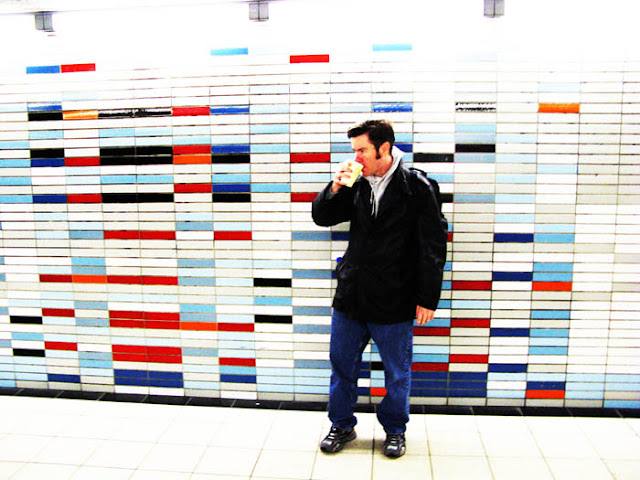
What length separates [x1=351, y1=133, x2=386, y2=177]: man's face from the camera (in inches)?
93.9

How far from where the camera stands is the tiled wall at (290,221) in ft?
9.22

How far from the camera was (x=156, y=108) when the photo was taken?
2.98 m

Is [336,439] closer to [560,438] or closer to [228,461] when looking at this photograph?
[228,461]

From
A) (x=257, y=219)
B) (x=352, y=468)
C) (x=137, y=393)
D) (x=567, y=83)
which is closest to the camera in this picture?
(x=352, y=468)

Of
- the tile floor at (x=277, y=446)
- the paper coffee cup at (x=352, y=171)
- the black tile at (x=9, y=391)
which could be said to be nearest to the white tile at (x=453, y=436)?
the tile floor at (x=277, y=446)

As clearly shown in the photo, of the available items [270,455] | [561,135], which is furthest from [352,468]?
[561,135]

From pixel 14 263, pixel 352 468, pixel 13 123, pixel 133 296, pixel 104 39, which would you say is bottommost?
pixel 352 468

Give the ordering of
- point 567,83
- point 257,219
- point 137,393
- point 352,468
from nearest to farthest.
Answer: point 352,468, point 567,83, point 257,219, point 137,393

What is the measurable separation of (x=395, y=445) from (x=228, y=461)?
2.78 feet

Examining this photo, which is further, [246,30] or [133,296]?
[133,296]

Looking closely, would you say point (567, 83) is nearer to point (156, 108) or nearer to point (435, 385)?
point (435, 385)

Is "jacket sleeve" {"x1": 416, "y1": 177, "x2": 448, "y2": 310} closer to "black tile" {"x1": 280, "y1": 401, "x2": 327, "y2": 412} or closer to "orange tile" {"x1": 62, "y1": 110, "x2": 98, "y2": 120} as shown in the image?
"black tile" {"x1": 280, "y1": 401, "x2": 327, "y2": 412}

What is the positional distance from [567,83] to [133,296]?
9.55 ft

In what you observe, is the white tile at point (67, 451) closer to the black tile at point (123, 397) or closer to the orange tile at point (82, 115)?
the black tile at point (123, 397)
